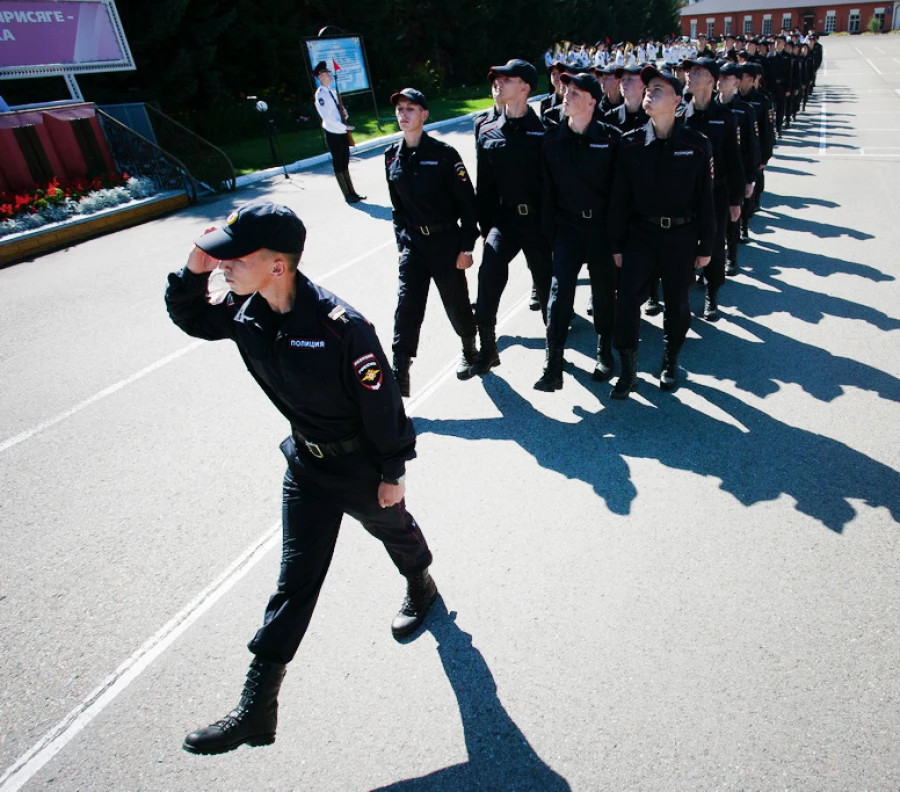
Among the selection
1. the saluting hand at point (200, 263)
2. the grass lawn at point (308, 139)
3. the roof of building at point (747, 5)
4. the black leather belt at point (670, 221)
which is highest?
the saluting hand at point (200, 263)

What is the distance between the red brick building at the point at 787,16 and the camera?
273ft

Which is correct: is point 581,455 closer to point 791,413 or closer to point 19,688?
point 791,413

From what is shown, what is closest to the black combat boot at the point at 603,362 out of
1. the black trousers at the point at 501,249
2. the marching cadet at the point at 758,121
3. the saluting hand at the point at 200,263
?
the black trousers at the point at 501,249

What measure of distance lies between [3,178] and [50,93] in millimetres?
6823

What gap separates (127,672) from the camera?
308cm

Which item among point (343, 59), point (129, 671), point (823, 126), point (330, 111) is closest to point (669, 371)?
point (129, 671)

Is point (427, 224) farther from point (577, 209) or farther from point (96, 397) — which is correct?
point (96, 397)

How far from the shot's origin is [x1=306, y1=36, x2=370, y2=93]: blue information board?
17828mm

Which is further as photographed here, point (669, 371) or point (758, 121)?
point (758, 121)

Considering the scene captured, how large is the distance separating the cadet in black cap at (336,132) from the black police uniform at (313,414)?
32.0ft

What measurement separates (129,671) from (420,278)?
3341 mm

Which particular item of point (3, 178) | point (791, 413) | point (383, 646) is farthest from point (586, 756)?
point (3, 178)

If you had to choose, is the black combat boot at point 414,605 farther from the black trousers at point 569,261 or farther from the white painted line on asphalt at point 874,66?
the white painted line on asphalt at point 874,66

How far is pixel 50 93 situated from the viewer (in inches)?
658
